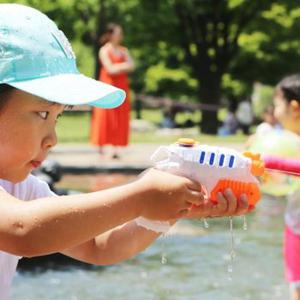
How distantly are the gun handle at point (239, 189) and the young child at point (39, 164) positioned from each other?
0.02 meters

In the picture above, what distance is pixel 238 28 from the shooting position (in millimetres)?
27719

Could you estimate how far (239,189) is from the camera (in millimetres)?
1971

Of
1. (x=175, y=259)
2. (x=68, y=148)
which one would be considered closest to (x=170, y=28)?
(x=68, y=148)

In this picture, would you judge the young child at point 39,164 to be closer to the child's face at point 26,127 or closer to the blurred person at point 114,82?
the child's face at point 26,127

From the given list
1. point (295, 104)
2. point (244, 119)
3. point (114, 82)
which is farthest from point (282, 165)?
point (244, 119)

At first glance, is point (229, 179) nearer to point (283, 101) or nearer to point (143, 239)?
point (143, 239)

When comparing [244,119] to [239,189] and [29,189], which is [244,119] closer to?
[29,189]

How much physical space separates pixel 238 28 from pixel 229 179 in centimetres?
2618

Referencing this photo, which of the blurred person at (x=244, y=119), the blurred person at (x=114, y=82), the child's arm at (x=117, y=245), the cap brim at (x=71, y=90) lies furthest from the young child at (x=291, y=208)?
the blurred person at (x=244, y=119)

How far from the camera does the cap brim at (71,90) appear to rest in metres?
1.95

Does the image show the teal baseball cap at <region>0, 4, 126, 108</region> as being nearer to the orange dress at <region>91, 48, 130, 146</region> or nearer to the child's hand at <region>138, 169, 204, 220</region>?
the child's hand at <region>138, 169, 204, 220</region>

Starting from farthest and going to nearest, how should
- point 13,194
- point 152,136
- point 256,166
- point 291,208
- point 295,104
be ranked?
1. point 152,136
2. point 295,104
3. point 291,208
4. point 13,194
5. point 256,166

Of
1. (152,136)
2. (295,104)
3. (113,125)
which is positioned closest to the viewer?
(295,104)

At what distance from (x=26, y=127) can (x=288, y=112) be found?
319cm
